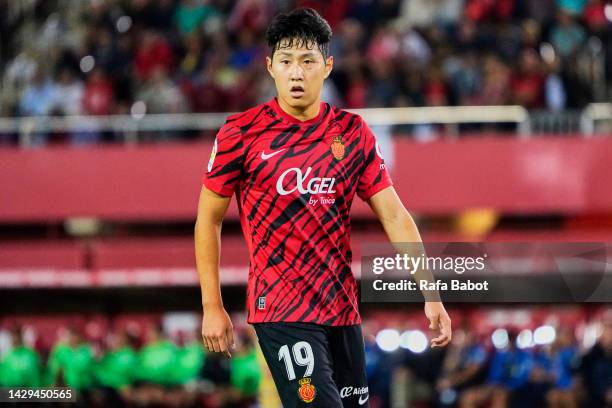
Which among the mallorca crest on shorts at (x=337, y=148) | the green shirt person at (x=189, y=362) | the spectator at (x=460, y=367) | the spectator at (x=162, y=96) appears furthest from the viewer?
the spectator at (x=162, y=96)

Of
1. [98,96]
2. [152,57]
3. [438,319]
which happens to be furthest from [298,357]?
[152,57]

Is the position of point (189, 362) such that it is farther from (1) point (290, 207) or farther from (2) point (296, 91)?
Result: (2) point (296, 91)

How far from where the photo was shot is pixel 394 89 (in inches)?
637

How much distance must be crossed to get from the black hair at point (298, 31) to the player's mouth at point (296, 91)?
0.17 metres

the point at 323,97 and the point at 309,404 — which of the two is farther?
the point at 323,97

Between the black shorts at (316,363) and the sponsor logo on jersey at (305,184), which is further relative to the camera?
the sponsor logo on jersey at (305,184)

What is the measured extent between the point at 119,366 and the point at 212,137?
12.3 ft

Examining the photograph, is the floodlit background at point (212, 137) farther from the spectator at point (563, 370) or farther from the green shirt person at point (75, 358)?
the spectator at point (563, 370)

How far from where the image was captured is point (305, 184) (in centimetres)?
514

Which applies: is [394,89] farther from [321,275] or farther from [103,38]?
[321,275]

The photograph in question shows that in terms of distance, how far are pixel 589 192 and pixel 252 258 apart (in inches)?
469

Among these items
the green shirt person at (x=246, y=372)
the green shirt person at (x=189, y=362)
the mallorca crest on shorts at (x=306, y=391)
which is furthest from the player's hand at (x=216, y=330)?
the green shirt person at (x=189, y=362)

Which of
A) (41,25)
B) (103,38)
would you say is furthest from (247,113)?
(41,25)

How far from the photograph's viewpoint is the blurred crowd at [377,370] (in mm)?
12516
